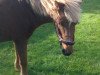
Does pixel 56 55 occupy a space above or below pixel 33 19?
below

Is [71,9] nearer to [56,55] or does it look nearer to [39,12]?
[39,12]

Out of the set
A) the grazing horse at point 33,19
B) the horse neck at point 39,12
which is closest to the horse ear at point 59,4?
the grazing horse at point 33,19

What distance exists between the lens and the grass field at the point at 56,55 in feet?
14.4

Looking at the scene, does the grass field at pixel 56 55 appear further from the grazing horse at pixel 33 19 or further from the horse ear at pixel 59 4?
the horse ear at pixel 59 4

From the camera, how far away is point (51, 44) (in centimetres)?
535

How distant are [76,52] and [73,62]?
41cm

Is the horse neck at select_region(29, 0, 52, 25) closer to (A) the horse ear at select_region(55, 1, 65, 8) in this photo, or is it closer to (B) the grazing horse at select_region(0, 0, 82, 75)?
(B) the grazing horse at select_region(0, 0, 82, 75)

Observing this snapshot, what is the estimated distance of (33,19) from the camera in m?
3.72

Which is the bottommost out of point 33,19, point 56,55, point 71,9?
point 56,55

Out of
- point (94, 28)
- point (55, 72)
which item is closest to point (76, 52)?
point (55, 72)

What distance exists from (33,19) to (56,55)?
1.31m

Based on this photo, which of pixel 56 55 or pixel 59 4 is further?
pixel 56 55

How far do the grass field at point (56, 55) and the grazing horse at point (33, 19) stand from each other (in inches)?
20.5

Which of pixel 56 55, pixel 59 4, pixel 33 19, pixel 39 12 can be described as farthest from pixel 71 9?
pixel 56 55
